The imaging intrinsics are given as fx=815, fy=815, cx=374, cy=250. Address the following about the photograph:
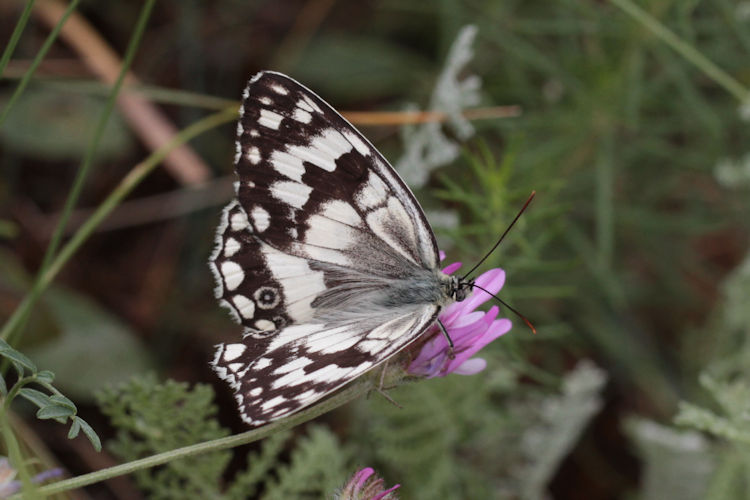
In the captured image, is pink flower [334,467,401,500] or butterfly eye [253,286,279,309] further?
butterfly eye [253,286,279,309]

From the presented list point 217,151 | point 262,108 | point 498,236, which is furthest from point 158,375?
point 262,108

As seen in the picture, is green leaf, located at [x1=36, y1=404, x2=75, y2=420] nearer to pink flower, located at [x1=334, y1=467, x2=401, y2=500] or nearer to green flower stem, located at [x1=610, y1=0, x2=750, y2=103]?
pink flower, located at [x1=334, y1=467, x2=401, y2=500]

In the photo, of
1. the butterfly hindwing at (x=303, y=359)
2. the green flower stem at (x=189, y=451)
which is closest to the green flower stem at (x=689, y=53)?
the butterfly hindwing at (x=303, y=359)

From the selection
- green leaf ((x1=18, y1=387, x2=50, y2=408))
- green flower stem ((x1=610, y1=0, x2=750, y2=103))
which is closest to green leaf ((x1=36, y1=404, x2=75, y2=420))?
green leaf ((x1=18, y1=387, x2=50, y2=408))

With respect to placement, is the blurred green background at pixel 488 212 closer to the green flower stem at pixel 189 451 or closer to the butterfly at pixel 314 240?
the butterfly at pixel 314 240

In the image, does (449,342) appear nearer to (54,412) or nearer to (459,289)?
(459,289)

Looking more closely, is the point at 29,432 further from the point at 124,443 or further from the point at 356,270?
the point at 356,270

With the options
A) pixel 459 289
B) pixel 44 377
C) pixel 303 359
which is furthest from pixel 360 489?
pixel 44 377
